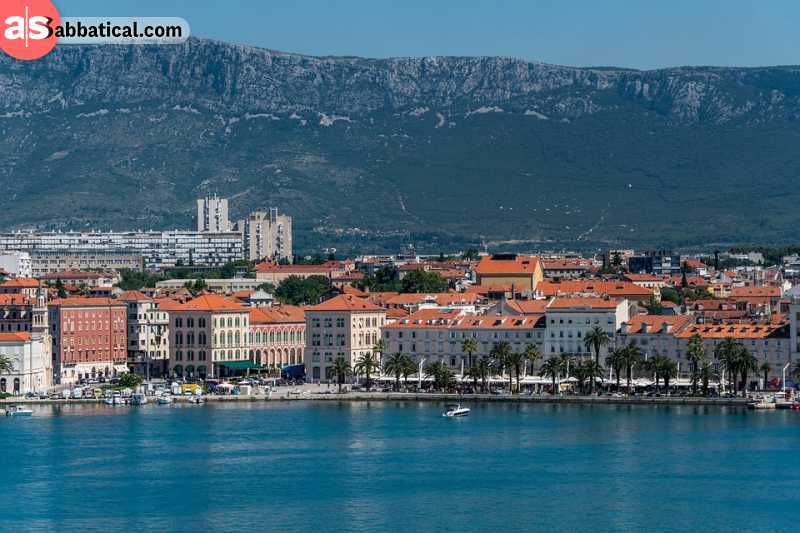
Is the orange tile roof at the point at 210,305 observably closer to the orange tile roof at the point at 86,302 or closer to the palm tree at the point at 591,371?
the orange tile roof at the point at 86,302

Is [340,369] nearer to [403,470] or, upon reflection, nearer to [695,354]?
[695,354]

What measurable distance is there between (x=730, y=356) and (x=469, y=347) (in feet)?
34.9

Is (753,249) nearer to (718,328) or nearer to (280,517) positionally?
(718,328)

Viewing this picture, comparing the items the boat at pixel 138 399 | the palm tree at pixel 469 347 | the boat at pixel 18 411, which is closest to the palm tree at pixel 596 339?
the palm tree at pixel 469 347

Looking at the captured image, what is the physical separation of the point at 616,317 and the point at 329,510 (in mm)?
32195

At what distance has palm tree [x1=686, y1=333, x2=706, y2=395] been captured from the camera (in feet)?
261

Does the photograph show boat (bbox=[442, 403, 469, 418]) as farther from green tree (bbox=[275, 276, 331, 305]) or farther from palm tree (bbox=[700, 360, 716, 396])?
green tree (bbox=[275, 276, 331, 305])

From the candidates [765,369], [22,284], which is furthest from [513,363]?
[22,284]

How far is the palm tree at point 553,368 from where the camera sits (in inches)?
3204

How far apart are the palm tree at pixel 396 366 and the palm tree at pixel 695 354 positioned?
989 centimetres

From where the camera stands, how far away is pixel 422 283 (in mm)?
121375

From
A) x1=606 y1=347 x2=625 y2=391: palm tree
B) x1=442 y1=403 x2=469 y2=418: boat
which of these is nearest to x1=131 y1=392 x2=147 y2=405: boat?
x1=442 y1=403 x2=469 y2=418: boat

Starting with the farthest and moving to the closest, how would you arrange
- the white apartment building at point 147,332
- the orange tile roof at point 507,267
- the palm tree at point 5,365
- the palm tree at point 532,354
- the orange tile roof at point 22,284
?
the orange tile roof at point 507,267 < the orange tile roof at point 22,284 < the white apartment building at point 147,332 < the palm tree at point 5,365 < the palm tree at point 532,354

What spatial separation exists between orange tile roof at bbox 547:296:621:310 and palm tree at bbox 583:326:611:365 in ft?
3.29
